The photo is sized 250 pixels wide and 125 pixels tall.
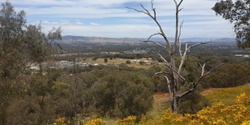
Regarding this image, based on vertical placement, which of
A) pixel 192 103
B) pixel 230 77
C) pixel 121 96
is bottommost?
pixel 121 96

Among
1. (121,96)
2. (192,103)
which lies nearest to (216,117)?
(192,103)

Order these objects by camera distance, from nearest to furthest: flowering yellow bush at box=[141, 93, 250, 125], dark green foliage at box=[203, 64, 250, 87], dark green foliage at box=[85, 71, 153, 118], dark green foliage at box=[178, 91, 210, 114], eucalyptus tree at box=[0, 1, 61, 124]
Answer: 1. flowering yellow bush at box=[141, 93, 250, 125]
2. eucalyptus tree at box=[0, 1, 61, 124]
3. dark green foliage at box=[178, 91, 210, 114]
4. dark green foliage at box=[85, 71, 153, 118]
5. dark green foliage at box=[203, 64, 250, 87]

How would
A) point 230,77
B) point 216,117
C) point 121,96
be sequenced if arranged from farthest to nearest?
point 230,77
point 121,96
point 216,117

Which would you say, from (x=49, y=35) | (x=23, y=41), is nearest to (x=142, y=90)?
(x=49, y=35)

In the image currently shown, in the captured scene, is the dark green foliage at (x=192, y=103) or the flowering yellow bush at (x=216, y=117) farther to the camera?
the dark green foliage at (x=192, y=103)

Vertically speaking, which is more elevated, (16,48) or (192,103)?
(16,48)

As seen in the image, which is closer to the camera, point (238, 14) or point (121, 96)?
point (238, 14)

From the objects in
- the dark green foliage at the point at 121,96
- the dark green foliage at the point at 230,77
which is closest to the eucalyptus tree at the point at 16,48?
the dark green foliage at the point at 121,96

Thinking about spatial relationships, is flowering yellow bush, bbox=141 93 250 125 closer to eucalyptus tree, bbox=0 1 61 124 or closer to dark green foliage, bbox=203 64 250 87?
eucalyptus tree, bbox=0 1 61 124

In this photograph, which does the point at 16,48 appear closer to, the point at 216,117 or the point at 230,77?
the point at 216,117

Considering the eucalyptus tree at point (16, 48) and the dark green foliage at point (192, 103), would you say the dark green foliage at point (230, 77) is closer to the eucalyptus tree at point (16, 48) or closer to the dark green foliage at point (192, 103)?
the dark green foliage at point (192, 103)

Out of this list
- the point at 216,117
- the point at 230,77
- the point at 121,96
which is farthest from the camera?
the point at 230,77

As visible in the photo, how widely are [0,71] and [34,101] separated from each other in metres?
8.79


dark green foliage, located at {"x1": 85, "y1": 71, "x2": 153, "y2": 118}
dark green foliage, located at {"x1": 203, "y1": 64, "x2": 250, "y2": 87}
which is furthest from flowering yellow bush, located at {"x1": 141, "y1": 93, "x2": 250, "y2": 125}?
dark green foliage, located at {"x1": 203, "y1": 64, "x2": 250, "y2": 87}
